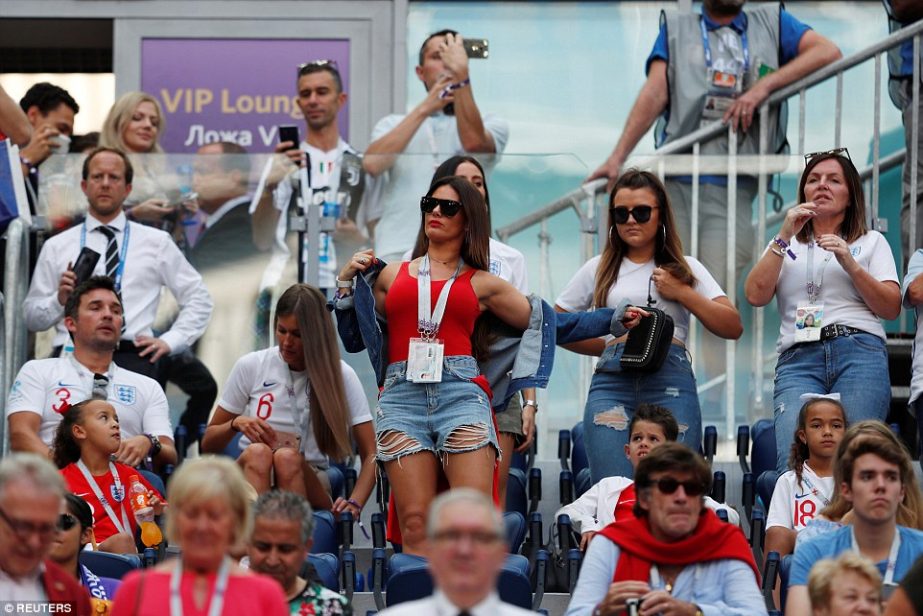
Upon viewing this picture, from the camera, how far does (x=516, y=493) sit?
23.7 feet

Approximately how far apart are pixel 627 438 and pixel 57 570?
2.62 metres

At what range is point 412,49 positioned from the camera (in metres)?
11.9

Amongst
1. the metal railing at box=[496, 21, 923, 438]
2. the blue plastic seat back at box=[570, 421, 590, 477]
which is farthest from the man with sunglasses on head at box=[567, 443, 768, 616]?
the metal railing at box=[496, 21, 923, 438]

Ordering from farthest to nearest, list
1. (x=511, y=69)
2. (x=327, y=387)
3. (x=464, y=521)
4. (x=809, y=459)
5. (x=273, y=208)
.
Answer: (x=511, y=69)
(x=273, y=208)
(x=327, y=387)
(x=809, y=459)
(x=464, y=521)

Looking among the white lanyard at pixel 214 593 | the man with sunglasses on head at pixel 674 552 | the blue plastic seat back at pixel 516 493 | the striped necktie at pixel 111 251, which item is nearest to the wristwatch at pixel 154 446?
the striped necktie at pixel 111 251

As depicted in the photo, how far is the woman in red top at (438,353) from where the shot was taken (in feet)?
20.4

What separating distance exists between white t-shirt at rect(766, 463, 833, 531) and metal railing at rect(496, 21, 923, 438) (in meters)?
1.77

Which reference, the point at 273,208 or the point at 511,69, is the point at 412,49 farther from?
the point at 273,208

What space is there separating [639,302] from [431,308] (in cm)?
111

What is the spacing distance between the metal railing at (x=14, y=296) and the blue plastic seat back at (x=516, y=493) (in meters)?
2.46

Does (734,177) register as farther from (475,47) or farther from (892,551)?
(892,551)

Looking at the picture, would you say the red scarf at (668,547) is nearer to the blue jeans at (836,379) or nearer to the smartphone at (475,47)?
the blue jeans at (836,379)

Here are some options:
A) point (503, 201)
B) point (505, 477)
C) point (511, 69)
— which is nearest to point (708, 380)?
point (503, 201)

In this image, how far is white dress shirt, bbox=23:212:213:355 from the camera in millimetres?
8172
